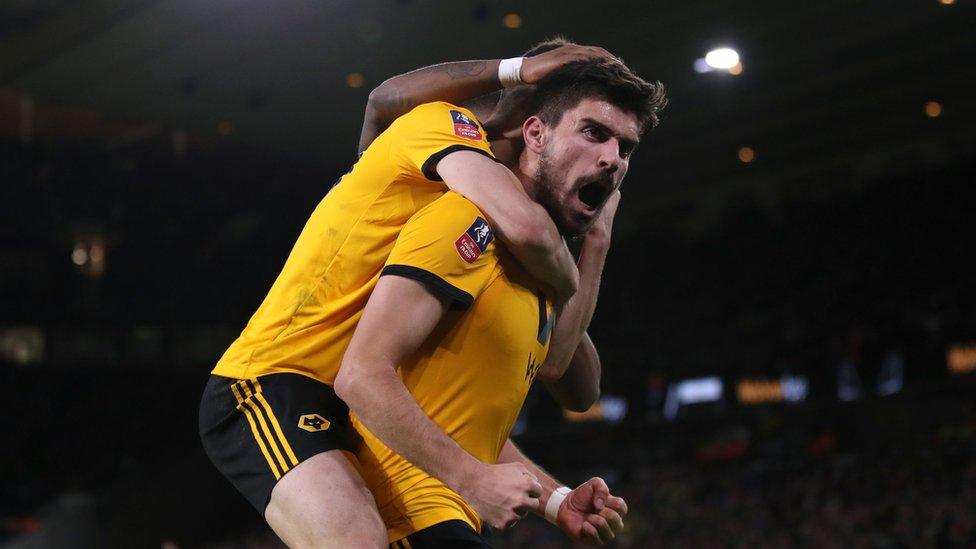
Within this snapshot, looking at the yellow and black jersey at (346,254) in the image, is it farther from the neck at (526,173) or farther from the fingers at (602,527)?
the fingers at (602,527)

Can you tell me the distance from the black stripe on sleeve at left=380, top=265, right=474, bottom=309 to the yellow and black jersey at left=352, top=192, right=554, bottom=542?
0.04 ft

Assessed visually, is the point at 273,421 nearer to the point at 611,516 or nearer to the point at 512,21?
the point at 611,516

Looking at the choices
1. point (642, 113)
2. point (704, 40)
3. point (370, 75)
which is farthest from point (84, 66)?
point (642, 113)

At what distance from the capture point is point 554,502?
9.42 feet

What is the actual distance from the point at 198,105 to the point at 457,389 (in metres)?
16.9

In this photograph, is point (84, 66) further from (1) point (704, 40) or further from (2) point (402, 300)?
(2) point (402, 300)

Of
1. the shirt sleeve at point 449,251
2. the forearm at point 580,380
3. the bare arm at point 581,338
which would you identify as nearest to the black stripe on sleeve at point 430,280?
the shirt sleeve at point 449,251

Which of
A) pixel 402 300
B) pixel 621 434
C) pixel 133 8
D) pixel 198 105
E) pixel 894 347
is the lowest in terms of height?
pixel 621 434

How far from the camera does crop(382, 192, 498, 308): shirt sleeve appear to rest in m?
2.38

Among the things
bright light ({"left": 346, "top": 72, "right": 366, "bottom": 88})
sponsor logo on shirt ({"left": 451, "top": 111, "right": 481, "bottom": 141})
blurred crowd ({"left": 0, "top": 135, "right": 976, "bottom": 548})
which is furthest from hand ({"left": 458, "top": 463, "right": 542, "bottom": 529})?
bright light ({"left": 346, "top": 72, "right": 366, "bottom": 88})

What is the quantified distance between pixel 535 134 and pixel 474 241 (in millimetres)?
453

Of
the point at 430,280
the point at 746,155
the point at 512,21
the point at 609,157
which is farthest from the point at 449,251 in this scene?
the point at 746,155

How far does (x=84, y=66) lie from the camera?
16.9 m

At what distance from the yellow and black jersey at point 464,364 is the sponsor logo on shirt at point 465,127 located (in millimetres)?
194
